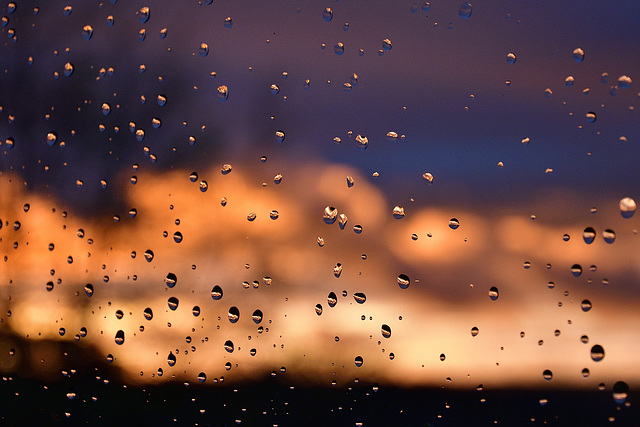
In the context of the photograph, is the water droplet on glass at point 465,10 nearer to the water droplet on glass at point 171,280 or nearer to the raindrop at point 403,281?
the raindrop at point 403,281

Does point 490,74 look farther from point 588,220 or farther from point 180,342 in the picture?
point 180,342

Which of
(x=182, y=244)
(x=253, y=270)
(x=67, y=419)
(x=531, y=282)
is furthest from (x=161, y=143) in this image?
(x=531, y=282)

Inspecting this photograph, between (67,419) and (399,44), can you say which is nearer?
(399,44)

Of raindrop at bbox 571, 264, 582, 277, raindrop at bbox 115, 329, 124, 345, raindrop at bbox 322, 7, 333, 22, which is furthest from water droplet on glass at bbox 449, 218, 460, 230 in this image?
raindrop at bbox 115, 329, 124, 345

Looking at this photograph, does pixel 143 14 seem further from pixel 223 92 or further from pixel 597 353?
pixel 597 353

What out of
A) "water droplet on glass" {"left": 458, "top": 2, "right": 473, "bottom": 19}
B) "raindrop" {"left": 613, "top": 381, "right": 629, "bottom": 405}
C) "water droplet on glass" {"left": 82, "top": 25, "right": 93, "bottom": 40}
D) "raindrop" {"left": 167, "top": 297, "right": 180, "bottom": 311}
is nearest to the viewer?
"raindrop" {"left": 613, "top": 381, "right": 629, "bottom": 405}

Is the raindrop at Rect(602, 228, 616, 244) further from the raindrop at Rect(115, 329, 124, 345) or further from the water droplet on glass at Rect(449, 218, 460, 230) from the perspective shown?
the raindrop at Rect(115, 329, 124, 345)

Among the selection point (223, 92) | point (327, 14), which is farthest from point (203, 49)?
point (327, 14)

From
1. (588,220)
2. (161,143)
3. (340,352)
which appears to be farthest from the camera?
(161,143)
